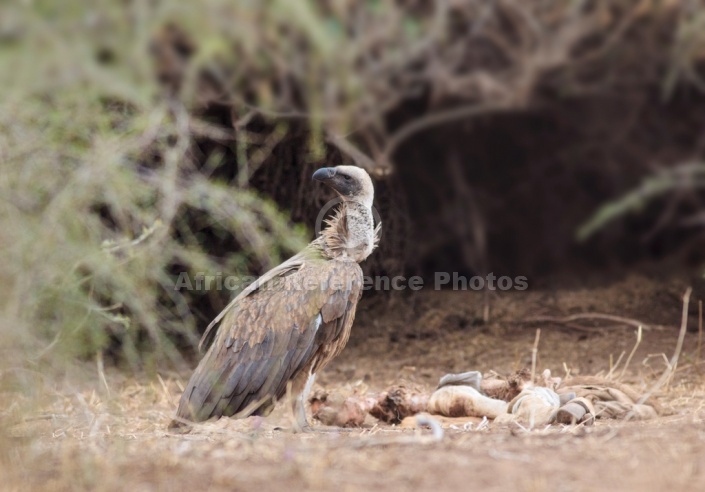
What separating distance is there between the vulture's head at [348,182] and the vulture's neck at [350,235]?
0.25ft

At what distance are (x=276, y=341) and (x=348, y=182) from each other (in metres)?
1.28

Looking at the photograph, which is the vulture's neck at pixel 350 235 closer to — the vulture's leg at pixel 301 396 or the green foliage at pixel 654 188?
the vulture's leg at pixel 301 396

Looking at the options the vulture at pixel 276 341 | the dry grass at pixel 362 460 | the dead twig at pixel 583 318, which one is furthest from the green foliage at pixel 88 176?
the dead twig at pixel 583 318

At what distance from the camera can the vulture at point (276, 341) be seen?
5.37 metres

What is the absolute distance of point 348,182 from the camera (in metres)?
6.22

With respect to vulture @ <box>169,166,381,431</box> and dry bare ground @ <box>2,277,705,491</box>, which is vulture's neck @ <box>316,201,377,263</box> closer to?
vulture @ <box>169,166,381,431</box>

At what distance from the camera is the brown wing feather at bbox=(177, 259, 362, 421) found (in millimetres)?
5366

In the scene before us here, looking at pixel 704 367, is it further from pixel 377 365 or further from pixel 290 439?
pixel 290 439

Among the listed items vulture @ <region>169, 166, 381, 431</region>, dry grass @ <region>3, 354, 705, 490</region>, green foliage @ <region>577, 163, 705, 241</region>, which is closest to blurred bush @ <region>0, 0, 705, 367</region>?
green foliage @ <region>577, 163, 705, 241</region>

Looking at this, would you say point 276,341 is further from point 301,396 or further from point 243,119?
point 243,119

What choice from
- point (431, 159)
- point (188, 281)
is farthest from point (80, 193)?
point (431, 159)

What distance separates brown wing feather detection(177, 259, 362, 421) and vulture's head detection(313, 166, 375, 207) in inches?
26.3

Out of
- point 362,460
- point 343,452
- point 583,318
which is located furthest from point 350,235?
point 583,318

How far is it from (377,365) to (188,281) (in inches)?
68.9
